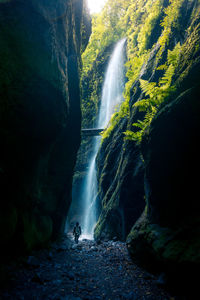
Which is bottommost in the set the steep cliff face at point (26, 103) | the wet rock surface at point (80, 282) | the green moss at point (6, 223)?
the wet rock surface at point (80, 282)

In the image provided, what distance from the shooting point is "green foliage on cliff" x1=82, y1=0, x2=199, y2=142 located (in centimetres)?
496

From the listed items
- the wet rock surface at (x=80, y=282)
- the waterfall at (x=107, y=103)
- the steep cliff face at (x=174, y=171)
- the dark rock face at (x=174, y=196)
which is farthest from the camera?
the waterfall at (x=107, y=103)

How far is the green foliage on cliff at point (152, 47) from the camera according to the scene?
4.96 metres

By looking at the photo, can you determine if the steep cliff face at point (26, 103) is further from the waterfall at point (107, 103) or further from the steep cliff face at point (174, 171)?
the waterfall at point (107, 103)

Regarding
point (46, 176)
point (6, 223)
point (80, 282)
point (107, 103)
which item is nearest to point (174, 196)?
point (80, 282)

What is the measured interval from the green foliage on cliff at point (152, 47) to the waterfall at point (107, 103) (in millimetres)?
2623

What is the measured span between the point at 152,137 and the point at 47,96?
10.3ft

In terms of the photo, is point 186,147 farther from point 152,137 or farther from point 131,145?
point 131,145

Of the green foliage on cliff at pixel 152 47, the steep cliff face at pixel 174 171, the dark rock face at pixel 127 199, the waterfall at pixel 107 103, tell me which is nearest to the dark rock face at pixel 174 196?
the steep cliff face at pixel 174 171

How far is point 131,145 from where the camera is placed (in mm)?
9180

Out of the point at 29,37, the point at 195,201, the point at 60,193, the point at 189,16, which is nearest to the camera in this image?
the point at 195,201

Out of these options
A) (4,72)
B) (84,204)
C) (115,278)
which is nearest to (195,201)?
(115,278)

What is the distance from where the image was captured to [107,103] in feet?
77.3

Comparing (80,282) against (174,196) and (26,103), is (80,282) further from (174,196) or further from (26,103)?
(26,103)
